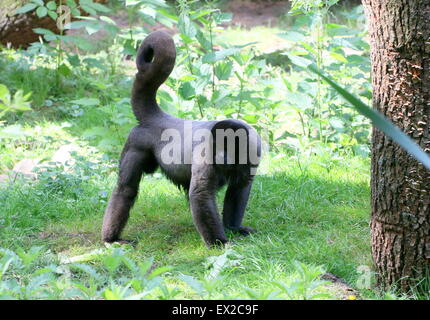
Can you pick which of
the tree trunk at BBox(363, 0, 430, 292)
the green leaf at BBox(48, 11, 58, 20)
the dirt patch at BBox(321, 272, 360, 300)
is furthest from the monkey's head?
the green leaf at BBox(48, 11, 58, 20)

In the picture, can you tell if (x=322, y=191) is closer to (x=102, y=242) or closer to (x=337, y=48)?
(x=337, y=48)

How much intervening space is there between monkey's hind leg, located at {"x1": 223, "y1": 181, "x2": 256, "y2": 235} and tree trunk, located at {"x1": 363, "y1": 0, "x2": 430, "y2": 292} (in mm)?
1439

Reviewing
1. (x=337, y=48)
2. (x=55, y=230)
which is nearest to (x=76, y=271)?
(x=55, y=230)

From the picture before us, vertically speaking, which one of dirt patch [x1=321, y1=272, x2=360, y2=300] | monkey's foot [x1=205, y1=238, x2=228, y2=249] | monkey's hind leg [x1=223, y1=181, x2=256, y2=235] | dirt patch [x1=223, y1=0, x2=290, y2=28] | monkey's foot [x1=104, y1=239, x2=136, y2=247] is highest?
dirt patch [x1=223, y1=0, x2=290, y2=28]

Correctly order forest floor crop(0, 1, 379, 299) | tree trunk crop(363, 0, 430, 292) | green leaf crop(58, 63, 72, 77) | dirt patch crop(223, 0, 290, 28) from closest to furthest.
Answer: tree trunk crop(363, 0, 430, 292) → forest floor crop(0, 1, 379, 299) → green leaf crop(58, 63, 72, 77) → dirt patch crop(223, 0, 290, 28)

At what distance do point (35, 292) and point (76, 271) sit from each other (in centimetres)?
97

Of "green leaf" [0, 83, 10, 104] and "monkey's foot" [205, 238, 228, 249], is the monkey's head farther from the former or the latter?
"green leaf" [0, 83, 10, 104]

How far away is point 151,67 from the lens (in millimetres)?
5012

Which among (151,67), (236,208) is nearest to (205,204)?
(236,208)

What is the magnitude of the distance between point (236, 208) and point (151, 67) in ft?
4.39

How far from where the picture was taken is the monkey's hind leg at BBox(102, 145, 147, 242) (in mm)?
5031

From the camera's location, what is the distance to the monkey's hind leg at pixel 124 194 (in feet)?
16.5

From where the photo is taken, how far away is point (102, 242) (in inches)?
201

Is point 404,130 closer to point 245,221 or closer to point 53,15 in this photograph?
point 245,221
